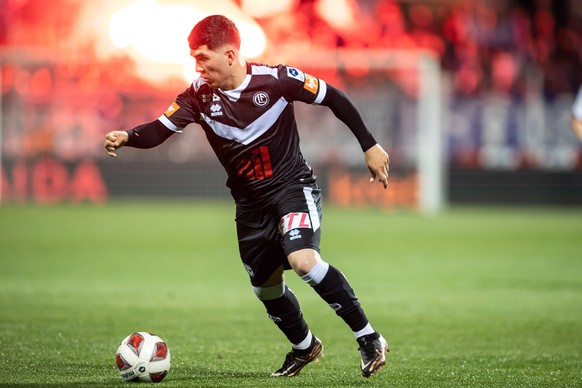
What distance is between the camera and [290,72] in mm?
6207

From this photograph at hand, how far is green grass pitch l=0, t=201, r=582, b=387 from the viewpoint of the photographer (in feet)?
21.1

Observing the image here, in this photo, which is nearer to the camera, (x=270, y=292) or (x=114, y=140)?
(x=114, y=140)

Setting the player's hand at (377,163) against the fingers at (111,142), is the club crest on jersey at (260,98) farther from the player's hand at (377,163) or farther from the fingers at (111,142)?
the fingers at (111,142)

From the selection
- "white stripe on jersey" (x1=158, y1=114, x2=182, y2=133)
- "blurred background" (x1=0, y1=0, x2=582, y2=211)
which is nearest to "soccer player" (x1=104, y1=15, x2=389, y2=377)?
"white stripe on jersey" (x1=158, y1=114, x2=182, y2=133)

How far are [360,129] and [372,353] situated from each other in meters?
1.30

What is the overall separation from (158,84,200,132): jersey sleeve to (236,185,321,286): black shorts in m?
0.63

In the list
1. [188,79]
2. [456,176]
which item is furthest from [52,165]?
[456,176]

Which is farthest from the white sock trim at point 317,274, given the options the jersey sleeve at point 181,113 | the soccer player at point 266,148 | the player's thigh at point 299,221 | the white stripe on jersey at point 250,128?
the jersey sleeve at point 181,113

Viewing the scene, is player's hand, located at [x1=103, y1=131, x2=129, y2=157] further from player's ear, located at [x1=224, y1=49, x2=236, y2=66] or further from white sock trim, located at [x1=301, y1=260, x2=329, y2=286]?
white sock trim, located at [x1=301, y1=260, x2=329, y2=286]

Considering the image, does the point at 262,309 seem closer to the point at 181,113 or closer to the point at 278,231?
the point at 278,231

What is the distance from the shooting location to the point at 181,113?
6250 mm

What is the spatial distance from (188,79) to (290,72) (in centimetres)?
2004

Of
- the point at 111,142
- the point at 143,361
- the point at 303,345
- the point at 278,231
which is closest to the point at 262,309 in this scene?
the point at 303,345

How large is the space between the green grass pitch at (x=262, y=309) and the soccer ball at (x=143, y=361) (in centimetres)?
12
